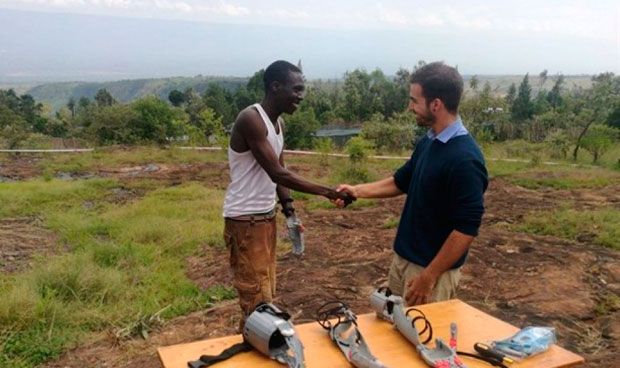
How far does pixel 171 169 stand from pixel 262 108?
10634 millimetres

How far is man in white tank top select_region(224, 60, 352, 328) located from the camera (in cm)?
279

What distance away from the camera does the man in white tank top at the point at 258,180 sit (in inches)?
110

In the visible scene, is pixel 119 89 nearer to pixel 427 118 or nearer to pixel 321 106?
pixel 321 106

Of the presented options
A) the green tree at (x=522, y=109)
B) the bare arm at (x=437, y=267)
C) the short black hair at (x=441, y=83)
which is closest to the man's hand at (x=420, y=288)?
the bare arm at (x=437, y=267)

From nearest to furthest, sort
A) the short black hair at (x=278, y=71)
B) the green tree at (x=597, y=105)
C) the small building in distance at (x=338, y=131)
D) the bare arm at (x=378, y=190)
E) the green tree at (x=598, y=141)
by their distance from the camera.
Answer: the short black hair at (x=278, y=71), the bare arm at (x=378, y=190), the green tree at (x=598, y=141), the green tree at (x=597, y=105), the small building in distance at (x=338, y=131)

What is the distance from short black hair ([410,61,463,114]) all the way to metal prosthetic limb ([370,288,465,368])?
2.91ft

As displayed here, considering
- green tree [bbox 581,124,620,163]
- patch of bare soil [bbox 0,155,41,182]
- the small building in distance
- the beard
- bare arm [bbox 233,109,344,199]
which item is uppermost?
the beard

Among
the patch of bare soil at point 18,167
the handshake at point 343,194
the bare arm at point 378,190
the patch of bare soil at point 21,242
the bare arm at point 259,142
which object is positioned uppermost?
the bare arm at point 259,142

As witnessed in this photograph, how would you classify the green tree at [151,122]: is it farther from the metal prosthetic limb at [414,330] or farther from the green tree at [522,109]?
the green tree at [522,109]

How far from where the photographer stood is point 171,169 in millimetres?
13023

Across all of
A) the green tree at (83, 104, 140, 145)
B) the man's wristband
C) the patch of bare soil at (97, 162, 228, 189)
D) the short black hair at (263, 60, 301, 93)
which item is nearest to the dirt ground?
the man's wristband

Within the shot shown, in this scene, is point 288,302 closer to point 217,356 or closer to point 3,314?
point 3,314

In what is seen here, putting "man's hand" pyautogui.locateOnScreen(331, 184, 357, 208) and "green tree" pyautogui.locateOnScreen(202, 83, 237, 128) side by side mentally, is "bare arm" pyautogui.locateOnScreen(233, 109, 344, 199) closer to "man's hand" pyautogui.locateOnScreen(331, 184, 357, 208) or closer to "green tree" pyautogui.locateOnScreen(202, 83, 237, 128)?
"man's hand" pyautogui.locateOnScreen(331, 184, 357, 208)

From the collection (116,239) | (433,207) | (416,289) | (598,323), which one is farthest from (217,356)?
(116,239)
